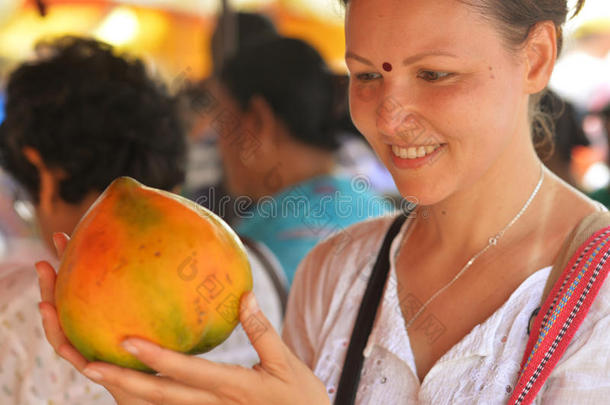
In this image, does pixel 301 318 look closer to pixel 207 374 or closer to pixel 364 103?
pixel 364 103

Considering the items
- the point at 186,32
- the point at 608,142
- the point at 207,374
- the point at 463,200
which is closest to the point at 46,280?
the point at 207,374

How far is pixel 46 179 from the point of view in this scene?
1.86m

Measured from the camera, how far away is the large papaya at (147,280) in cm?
90

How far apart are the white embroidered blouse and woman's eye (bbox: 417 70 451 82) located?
1.34 ft

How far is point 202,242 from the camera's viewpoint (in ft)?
3.09

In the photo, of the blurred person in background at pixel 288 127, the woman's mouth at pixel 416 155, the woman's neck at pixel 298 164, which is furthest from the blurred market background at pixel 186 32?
the woman's mouth at pixel 416 155

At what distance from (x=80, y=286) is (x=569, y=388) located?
79 centimetres

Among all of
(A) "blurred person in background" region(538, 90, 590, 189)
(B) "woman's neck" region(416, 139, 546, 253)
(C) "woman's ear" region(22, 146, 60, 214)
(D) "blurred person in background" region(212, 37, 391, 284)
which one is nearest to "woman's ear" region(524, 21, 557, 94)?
(B) "woman's neck" region(416, 139, 546, 253)

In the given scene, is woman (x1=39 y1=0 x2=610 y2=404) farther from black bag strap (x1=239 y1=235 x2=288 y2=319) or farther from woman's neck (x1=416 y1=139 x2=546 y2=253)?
black bag strap (x1=239 y1=235 x2=288 y2=319)

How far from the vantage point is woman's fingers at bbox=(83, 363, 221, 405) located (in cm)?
Answer: 90

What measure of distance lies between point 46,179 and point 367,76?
105cm

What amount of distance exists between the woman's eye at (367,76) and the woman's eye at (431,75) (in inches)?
3.7

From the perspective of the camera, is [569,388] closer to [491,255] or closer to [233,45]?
[491,255]

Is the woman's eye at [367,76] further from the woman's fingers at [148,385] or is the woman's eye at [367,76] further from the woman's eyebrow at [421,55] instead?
the woman's fingers at [148,385]
